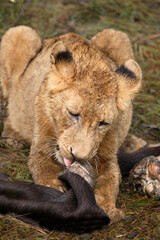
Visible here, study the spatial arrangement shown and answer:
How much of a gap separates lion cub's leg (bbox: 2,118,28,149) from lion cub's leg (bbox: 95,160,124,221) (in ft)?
4.72

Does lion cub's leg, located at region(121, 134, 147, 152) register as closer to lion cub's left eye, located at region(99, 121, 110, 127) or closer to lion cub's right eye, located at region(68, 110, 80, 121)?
lion cub's left eye, located at region(99, 121, 110, 127)

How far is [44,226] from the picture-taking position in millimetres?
3584

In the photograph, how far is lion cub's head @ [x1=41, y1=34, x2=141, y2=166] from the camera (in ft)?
12.8

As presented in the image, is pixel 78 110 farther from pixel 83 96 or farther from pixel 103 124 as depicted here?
pixel 103 124

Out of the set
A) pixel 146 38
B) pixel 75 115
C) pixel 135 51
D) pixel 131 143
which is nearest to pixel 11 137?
pixel 131 143

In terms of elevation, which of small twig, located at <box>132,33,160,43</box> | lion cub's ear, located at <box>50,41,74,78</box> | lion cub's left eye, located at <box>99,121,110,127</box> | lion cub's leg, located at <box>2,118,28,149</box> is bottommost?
lion cub's leg, located at <box>2,118,28,149</box>

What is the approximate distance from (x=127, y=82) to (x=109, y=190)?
109 centimetres

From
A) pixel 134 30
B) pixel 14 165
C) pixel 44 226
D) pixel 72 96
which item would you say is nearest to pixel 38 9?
pixel 134 30

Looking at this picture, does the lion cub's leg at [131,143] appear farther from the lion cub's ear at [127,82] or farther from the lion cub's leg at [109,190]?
the lion cub's ear at [127,82]

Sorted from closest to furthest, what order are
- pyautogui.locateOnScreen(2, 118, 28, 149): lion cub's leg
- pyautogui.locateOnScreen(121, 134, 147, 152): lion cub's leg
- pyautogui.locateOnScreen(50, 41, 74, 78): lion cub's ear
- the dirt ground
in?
the dirt ground < pyautogui.locateOnScreen(50, 41, 74, 78): lion cub's ear < pyautogui.locateOnScreen(2, 118, 28, 149): lion cub's leg < pyautogui.locateOnScreen(121, 134, 147, 152): lion cub's leg

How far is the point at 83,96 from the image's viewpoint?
3955 mm

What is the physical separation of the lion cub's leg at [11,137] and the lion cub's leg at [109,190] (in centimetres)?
144

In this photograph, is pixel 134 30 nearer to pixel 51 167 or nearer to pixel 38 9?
pixel 38 9

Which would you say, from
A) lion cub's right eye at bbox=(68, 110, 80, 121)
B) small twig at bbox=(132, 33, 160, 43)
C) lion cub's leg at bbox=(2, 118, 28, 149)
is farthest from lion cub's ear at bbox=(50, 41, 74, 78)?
small twig at bbox=(132, 33, 160, 43)
